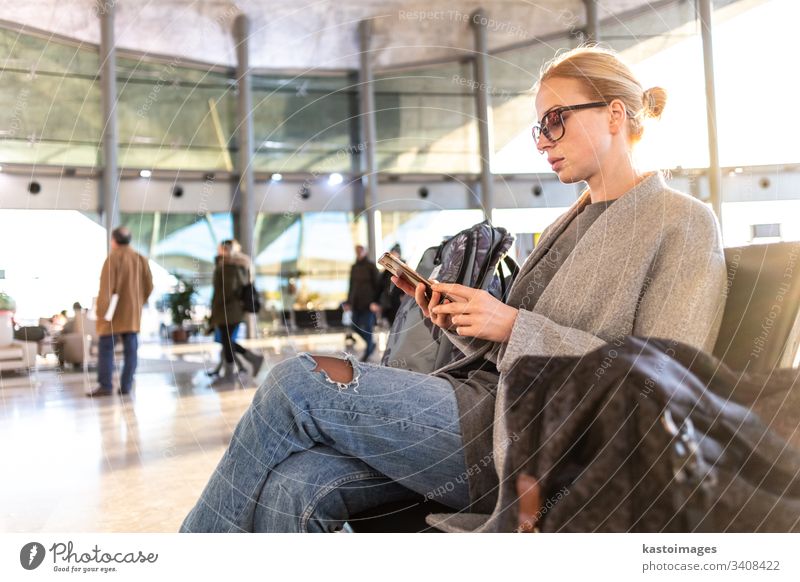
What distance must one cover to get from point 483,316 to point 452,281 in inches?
13.5

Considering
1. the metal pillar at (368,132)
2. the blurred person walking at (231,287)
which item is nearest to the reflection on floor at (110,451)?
the blurred person walking at (231,287)

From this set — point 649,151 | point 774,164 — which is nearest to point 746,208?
point 774,164

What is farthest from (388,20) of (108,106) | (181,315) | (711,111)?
(181,315)

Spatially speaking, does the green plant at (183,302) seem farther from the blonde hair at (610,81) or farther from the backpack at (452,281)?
the blonde hair at (610,81)

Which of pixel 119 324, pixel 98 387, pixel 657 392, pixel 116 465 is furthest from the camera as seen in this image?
pixel 98 387

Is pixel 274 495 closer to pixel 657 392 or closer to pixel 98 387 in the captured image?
pixel 657 392

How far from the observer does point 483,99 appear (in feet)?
5.13

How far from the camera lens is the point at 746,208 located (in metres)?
1.24

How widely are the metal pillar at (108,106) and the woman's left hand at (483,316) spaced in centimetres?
96

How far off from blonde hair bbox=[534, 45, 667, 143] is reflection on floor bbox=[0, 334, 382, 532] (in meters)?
1.01

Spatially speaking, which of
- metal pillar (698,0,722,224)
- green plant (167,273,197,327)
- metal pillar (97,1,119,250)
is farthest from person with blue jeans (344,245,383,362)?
metal pillar (698,0,722,224)

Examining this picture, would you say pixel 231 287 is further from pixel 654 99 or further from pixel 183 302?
pixel 654 99

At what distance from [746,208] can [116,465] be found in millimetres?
2145

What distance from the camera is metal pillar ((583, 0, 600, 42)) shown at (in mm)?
1252
